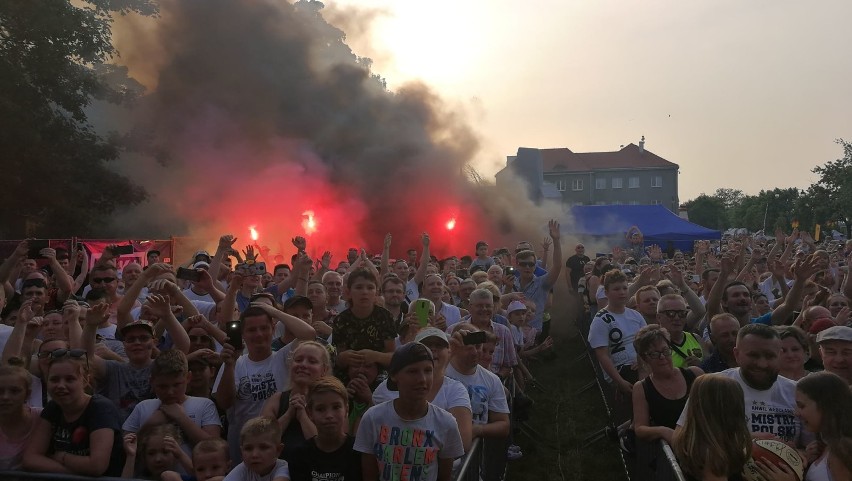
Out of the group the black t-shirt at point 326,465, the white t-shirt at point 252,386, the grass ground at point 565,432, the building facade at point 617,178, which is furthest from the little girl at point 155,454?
the building facade at point 617,178

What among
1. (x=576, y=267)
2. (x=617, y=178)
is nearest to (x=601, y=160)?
(x=617, y=178)

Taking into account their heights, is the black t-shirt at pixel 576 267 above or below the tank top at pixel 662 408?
above

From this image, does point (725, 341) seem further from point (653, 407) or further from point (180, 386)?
point (180, 386)

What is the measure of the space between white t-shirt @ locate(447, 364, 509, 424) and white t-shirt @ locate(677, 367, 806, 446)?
4.70 ft

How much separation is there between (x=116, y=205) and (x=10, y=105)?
406 centimetres

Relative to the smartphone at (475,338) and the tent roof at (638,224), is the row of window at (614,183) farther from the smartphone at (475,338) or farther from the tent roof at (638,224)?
the smartphone at (475,338)

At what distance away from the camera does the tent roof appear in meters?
24.1

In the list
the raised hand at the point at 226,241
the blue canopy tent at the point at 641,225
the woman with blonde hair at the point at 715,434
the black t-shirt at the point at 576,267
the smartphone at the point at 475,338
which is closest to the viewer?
the woman with blonde hair at the point at 715,434

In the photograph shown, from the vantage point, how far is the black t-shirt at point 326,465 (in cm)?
345

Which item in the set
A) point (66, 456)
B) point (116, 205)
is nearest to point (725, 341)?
point (66, 456)

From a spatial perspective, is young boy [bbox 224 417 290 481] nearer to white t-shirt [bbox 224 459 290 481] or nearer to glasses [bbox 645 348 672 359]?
white t-shirt [bbox 224 459 290 481]

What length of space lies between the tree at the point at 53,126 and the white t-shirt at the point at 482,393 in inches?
689

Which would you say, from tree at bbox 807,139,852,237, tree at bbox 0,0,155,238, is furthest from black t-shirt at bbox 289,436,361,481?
tree at bbox 807,139,852,237

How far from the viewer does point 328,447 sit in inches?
138
